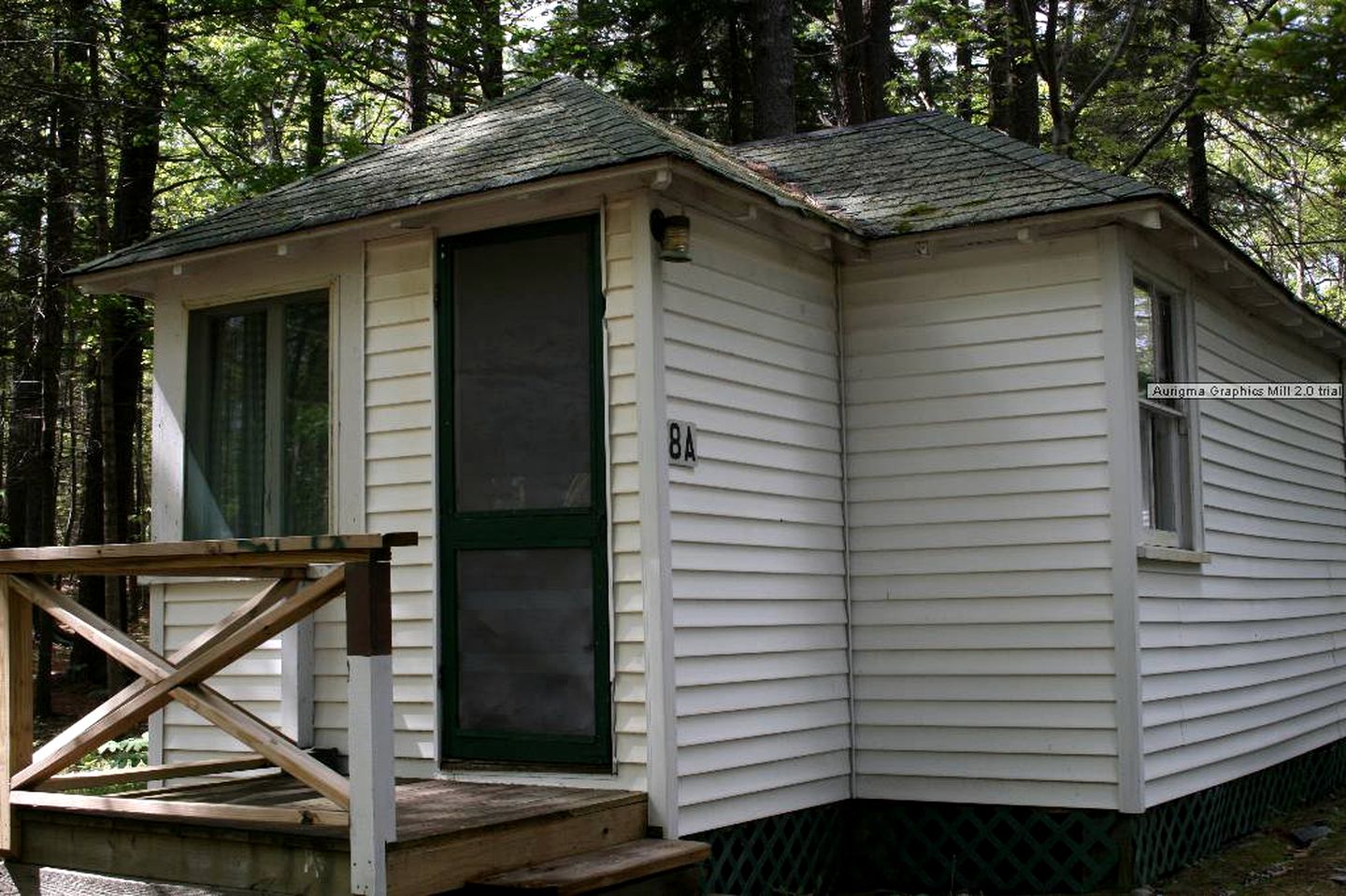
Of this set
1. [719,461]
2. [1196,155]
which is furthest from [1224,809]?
[1196,155]

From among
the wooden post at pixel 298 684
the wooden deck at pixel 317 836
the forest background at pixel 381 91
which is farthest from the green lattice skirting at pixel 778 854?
the forest background at pixel 381 91

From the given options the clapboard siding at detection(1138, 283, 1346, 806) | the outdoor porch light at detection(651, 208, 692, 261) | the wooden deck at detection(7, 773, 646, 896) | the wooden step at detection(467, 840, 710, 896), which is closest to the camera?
the wooden deck at detection(7, 773, 646, 896)

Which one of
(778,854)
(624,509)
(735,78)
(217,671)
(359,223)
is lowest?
(778,854)

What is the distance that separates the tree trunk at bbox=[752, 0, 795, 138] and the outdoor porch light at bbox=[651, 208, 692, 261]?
947cm

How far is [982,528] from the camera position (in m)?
7.35

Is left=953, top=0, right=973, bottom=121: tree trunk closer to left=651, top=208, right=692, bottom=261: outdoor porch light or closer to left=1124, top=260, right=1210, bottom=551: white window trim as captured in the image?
left=1124, top=260, right=1210, bottom=551: white window trim

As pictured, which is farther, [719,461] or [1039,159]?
[1039,159]

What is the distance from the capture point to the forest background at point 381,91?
14.7 meters

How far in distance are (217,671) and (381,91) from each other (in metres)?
12.7

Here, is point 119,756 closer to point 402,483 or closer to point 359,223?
point 402,483

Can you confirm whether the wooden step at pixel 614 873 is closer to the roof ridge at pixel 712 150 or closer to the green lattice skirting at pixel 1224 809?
the green lattice skirting at pixel 1224 809

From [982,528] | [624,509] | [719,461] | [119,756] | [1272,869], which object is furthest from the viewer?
[119,756]

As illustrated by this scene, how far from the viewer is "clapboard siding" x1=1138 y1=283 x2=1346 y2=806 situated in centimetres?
752

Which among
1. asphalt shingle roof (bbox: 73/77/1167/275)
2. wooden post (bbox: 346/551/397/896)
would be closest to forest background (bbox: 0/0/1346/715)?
asphalt shingle roof (bbox: 73/77/1167/275)
